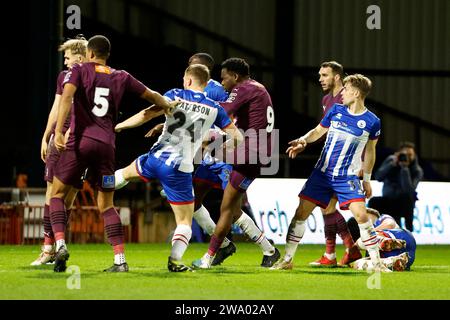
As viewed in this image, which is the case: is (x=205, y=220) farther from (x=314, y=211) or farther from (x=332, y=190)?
(x=314, y=211)

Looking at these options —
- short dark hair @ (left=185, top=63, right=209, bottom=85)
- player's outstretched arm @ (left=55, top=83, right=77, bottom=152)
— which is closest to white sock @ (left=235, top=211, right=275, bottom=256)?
short dark hair @ (left=185, top=63, right=209, bottom=85)

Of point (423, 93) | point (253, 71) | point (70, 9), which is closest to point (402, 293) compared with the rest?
point (70, 9)

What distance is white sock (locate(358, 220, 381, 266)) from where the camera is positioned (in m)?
10.6

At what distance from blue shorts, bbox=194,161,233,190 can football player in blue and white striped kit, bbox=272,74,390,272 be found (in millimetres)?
802

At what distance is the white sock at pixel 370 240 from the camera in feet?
34.9

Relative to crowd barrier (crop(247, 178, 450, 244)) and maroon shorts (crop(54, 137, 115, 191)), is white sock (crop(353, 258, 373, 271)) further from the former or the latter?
crowd barrier (crop(247, 178, 450, 244))

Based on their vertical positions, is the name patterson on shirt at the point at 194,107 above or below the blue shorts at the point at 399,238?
above

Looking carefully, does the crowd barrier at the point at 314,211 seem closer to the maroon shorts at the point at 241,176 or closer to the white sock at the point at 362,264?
the white sock at the point at 362,264

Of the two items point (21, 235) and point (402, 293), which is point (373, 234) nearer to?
point (402, 293)

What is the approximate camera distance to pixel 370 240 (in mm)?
10648

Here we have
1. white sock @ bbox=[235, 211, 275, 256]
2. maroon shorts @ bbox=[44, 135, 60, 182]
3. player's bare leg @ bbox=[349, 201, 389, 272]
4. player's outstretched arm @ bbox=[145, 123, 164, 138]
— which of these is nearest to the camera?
player's outstretched arm @ bbox=[145, 123, 164, 138]

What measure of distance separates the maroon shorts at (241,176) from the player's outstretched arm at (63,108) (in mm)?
2024

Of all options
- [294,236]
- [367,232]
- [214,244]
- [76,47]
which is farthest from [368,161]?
[76,47]

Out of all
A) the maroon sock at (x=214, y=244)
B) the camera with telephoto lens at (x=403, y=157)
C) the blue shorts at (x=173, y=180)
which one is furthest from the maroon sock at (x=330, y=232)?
the camera with telephoto lens at (x=403, y=157)
